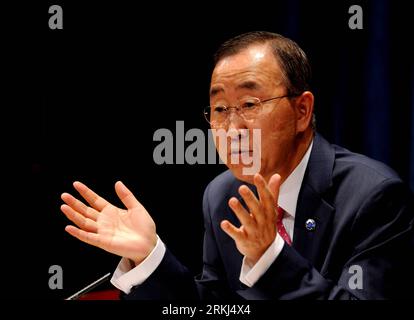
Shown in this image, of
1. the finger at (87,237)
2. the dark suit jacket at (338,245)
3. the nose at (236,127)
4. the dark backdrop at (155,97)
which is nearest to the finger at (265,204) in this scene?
the dark suit jacket at (338,245)

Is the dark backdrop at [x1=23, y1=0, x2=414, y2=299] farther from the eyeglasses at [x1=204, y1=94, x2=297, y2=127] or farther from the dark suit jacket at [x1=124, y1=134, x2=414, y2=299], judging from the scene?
the eyeglasses at [x1=204, y1=94, x2=297, y2=127]

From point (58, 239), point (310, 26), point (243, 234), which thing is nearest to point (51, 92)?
point (58, 239)

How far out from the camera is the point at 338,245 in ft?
4.92

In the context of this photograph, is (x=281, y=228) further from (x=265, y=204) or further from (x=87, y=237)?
(x=87, y=237)

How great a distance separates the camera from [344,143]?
2488 mm

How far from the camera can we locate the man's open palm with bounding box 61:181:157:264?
1.40 meters

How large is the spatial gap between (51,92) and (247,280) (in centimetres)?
165

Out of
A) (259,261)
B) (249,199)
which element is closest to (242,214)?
(249,199)

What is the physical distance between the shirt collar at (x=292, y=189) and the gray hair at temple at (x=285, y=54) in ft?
0.72

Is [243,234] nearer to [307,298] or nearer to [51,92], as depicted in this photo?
[307,298]

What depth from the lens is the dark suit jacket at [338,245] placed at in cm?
132

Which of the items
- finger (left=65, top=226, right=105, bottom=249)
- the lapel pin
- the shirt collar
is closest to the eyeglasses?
the shirt collar

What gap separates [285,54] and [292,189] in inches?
15.1

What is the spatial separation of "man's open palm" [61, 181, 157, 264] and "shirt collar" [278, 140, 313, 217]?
40cm
